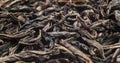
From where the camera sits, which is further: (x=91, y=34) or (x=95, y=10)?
(x=95, y=10)

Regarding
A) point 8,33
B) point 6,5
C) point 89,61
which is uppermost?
point 6,5

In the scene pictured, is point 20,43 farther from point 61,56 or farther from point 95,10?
point 95,10

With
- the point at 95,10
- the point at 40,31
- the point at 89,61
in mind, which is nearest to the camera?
the point at 89,61

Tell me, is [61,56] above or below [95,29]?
below

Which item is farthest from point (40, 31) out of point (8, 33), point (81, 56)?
point (81, 56)

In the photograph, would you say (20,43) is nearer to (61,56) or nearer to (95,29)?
(61,56)

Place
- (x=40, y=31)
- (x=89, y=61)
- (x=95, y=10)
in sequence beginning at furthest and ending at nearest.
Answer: (x=95, y=10) < (x=40, y=31) < (x=89, y=61)
